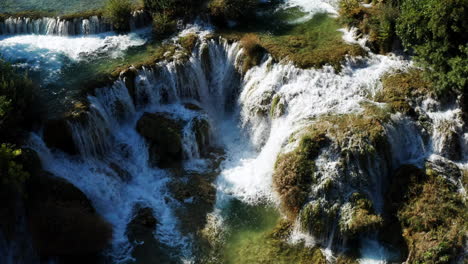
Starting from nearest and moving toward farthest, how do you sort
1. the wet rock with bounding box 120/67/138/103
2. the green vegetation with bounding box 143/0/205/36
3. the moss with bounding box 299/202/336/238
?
1. the moss with bounding box 299/202/336/238
2. the wet rock with bounding box 120/67/138/103
3. the green vegetation with bounding box 143/0/205/36

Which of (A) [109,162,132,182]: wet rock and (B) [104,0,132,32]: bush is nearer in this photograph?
(A) [109,162,132,182]: wet rock

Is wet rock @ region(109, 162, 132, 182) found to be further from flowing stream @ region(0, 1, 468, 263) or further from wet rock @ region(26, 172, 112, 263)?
wet rock @ region(26, 172, 112, 263)

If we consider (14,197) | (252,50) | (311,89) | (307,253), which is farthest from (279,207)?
(14,197)

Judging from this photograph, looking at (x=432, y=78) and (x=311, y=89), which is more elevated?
(x=432, y=78)

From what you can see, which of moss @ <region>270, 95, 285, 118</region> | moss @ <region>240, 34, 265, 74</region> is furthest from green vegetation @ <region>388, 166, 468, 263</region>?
moss @ <region>240, 34, 265, 74</region>

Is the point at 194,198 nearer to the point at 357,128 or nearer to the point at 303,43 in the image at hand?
the point at 357,128

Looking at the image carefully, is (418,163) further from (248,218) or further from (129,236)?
(129,236)
